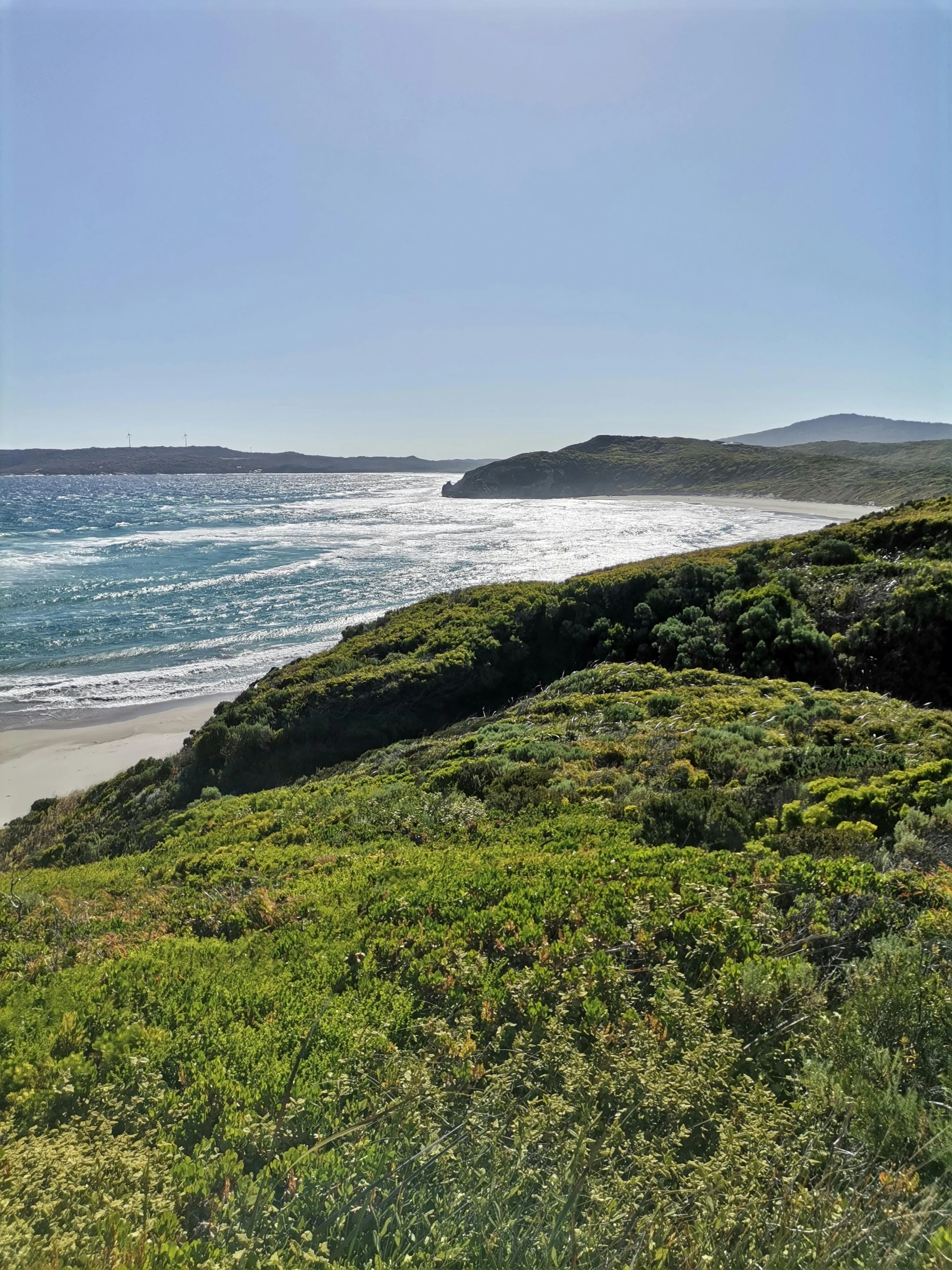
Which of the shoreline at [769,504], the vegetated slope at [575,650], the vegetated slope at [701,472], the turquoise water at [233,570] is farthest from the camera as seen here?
the vegetated slope at [701,472]

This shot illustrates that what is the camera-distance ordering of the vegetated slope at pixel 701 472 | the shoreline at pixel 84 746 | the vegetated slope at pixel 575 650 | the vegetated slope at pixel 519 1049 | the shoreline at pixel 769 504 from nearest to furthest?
the vegetated slope at pixel 519 1049, the vegetated slope at pixel 575 650, the shoreline at pixel 84 746, the shoreline at pixel 769 504, the vegetated slope at pixel 701 472

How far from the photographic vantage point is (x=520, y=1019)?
12.3ft

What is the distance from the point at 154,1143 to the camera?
3021mm

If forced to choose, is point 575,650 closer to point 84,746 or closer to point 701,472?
point 84,746

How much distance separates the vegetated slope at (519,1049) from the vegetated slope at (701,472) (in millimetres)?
85081

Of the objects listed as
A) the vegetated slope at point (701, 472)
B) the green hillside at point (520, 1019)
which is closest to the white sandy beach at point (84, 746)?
the green hillside at point (520, 1019)

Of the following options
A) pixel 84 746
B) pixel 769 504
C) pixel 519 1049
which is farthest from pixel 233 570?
pixel 769 504

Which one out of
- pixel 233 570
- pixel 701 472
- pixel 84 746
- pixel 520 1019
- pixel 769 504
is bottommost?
pixel 84 746

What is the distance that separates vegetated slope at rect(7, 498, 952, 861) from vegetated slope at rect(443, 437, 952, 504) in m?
71.1

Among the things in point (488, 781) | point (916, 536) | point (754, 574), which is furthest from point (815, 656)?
point (488, 781)

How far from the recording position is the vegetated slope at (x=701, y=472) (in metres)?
87.2

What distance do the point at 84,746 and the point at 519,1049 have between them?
761 inches

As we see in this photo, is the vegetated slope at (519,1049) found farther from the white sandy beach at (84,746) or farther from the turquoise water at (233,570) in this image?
the turquoise water at (233,570)

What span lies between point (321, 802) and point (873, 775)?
6.96 m
